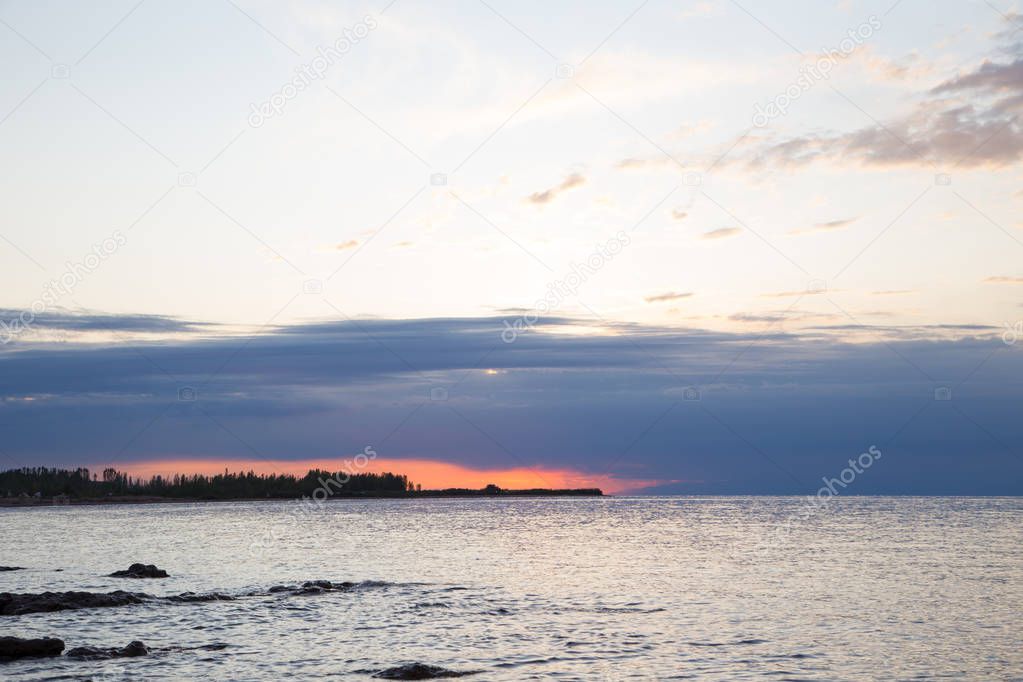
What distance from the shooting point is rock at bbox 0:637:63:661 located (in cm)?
3152

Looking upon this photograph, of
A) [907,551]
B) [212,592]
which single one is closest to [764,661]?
[212,592]

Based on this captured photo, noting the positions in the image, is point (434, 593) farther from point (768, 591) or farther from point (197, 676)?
point (197, 676)

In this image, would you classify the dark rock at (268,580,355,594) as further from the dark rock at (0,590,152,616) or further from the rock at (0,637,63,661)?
the rock at (0,637,63,661)

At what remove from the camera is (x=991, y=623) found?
3944 centimetres

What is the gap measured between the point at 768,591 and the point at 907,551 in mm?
34440

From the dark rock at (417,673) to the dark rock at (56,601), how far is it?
23.1 meters

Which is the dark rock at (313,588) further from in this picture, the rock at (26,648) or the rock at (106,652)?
the rock at (26,648)

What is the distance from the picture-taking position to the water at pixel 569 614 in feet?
102

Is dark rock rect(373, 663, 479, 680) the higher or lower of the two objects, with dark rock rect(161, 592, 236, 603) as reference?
higher

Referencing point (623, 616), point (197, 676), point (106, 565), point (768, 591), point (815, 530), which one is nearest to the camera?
point (197, 676)

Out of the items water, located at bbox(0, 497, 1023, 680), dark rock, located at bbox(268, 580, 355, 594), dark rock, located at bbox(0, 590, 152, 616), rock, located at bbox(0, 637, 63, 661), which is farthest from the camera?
dark rock, located at bbox(268, 580, 355, 594)

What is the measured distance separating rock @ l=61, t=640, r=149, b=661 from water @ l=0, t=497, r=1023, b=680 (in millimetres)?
756

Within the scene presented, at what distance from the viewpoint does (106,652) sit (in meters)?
32.5

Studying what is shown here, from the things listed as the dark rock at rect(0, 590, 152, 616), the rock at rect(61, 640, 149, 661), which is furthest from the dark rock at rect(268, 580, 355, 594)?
the rock at rect(61, 640, 149, 661)
